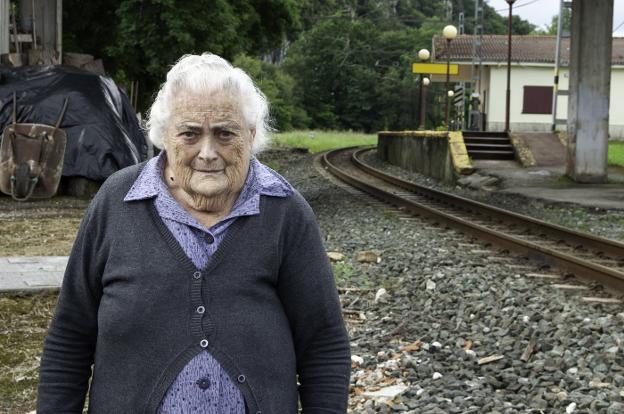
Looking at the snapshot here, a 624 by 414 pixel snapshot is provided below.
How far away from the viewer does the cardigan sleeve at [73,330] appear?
2492 millimetres

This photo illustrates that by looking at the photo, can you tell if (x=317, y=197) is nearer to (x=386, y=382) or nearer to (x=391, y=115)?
(x=386, y=382)

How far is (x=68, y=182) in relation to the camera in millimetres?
14789

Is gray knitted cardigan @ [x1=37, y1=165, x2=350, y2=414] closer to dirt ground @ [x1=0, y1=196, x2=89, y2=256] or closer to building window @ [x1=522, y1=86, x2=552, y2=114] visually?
dirt ground @ [x1=0, y1=196, x2=89, y2=256]

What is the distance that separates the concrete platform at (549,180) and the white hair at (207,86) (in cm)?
1263

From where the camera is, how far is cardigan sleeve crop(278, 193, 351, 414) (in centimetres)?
251

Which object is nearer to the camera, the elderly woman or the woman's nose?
the elderly woman

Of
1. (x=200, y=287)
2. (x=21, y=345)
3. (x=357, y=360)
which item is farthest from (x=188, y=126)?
(x=21, y=345)

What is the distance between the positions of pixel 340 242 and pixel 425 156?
47.6ft

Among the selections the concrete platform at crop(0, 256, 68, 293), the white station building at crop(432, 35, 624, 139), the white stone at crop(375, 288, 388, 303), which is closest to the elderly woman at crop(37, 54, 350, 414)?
the concrete platform at crop(0, 256, 68, 293)

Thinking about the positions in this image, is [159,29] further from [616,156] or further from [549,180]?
A: [616,156]

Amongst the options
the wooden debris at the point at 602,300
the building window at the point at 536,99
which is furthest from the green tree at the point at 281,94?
the wooden debris at the point at 602,300

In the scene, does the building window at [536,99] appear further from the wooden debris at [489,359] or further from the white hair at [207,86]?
the white hair at [207,86]

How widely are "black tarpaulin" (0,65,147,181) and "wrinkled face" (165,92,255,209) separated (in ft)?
40.2

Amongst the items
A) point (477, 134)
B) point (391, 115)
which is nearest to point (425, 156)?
point (477, 134)
